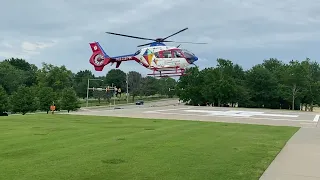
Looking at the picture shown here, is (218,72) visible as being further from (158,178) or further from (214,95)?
(158,178)

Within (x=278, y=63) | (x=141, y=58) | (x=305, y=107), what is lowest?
(x=305, y=107)

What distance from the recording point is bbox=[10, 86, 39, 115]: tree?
153 feet

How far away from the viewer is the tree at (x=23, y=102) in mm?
46750

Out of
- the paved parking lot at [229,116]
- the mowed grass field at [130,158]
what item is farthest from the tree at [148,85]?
the mowed grass field at [130,158]

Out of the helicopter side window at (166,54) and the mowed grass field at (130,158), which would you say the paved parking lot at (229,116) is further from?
the mowed grass field at (130,158)

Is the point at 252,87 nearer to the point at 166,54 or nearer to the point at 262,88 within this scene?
the point at 262,88

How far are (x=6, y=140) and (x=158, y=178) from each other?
22.4 feet

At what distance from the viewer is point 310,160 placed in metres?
9.11

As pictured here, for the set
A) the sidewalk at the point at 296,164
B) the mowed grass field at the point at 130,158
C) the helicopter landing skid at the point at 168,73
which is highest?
the helicopter landing skid at the point at 168,73

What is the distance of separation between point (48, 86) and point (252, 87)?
4811cm

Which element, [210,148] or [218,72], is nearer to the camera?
[210,148]

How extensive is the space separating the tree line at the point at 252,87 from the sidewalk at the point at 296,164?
2147 inches

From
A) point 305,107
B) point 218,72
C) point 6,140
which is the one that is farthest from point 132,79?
point 6,140

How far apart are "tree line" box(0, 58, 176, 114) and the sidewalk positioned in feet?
136
